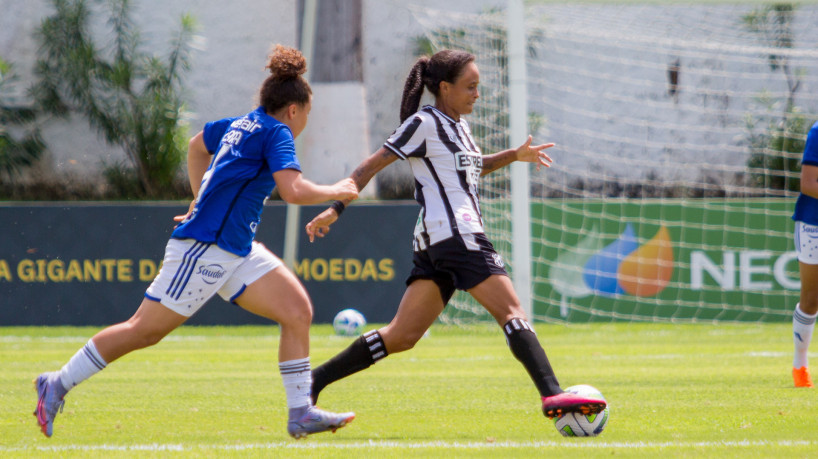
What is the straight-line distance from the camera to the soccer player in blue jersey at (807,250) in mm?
7359

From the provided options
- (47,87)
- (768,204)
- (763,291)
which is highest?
(47,87)

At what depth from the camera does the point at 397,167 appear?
23.9 m

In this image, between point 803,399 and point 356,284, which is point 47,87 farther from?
point 803,399

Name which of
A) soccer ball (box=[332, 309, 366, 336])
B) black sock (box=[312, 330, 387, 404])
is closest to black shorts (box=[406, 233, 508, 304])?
black sock (box=[312, 330, 387, 404])

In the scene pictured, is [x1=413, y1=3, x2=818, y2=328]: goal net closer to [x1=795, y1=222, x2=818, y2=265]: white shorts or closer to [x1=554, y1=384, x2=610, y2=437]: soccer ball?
[x1=795, y1=222, x2=818, y2=265]: white shorts

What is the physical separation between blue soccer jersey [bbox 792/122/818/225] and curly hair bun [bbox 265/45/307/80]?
369cm

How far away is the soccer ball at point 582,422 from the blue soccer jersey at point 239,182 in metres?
1.67

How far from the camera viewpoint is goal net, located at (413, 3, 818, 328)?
1528 centimetres

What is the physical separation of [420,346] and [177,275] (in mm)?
7441

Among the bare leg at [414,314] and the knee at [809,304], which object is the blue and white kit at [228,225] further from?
the knee at [809,304]

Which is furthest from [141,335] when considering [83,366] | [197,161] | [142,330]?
[197,161]

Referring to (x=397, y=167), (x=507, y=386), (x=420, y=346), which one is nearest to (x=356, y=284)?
(x=420, y=346)

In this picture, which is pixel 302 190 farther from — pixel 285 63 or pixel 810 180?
pixel 810 180

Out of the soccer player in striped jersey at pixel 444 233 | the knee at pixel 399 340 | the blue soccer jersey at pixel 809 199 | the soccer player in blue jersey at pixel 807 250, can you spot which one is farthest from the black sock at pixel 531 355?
the blue soccer jersey at pixel 809 199
